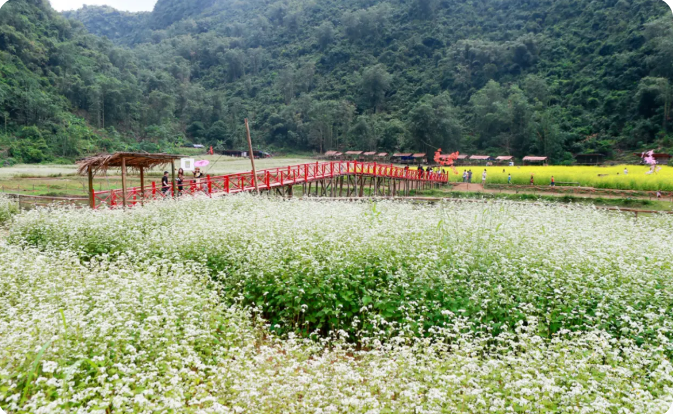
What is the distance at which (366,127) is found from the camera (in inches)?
2734

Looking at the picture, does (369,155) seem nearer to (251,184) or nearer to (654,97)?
(654,97)

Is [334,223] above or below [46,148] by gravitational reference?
below

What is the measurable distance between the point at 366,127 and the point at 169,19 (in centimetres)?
13200

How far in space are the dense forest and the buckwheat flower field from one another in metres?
41.3

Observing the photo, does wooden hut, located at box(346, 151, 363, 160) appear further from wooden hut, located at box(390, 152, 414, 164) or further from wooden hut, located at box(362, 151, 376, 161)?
wooden hut, located at box(390, 152, 414, 164)

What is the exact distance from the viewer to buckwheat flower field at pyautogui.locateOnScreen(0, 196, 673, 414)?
3.59m

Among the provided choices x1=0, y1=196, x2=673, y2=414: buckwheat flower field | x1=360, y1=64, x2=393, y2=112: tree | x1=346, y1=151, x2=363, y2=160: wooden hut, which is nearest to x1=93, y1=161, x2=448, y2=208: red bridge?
x1=0, y1=196, x2=673, y2=414: buckwheat flower field

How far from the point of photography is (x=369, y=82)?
9038 cm

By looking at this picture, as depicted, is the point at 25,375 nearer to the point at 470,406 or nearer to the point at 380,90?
the point at 470,406

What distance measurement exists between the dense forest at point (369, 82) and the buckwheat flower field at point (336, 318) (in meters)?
41.3

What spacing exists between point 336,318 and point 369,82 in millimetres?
89333

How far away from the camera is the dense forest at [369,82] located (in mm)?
57250

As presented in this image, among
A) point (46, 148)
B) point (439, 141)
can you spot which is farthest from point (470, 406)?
point (439, 141)

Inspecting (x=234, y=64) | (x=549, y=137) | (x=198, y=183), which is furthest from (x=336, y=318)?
(x=234, y=64)
